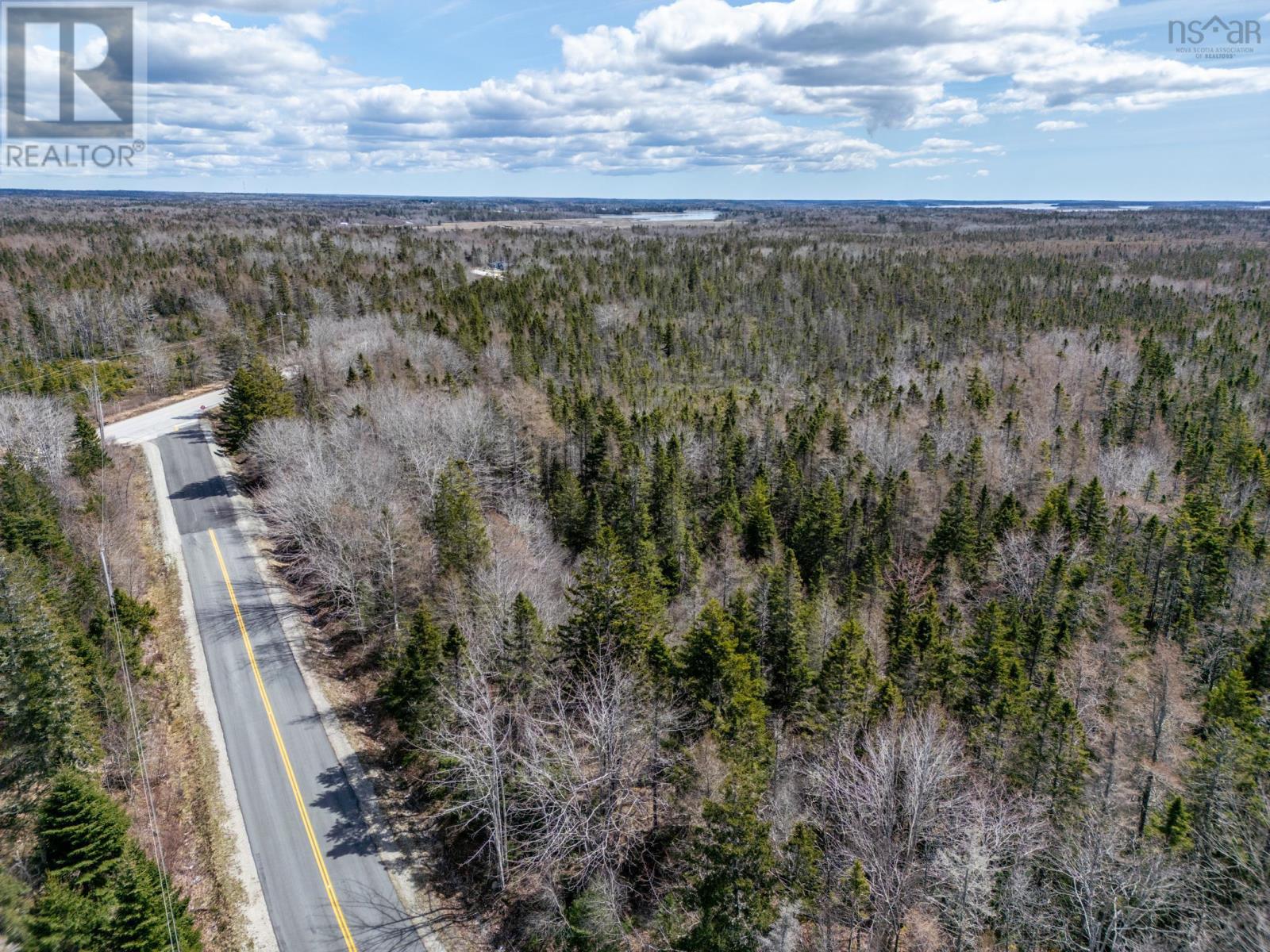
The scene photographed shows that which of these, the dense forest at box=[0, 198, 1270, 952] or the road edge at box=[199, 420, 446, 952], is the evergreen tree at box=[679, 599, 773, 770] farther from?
the road edge at box=[199, 420, 446, 952]

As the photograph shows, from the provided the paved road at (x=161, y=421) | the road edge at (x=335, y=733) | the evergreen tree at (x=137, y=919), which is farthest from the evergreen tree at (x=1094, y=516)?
the paved road at (x=161, y=421)

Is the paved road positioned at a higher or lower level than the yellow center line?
higher

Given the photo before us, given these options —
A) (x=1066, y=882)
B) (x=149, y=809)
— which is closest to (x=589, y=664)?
(x=149, y=809)

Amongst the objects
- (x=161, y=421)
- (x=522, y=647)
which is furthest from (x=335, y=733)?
(x=161, y=421)

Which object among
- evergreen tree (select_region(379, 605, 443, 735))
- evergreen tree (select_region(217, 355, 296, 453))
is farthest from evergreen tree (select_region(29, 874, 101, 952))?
evergreen tree (select_region(217, 355, 296, 453))

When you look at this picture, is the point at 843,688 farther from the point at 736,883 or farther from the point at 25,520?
the point at 25,520

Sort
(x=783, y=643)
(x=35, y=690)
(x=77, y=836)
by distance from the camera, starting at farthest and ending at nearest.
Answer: (x=783, y=643), (x=35, y=690), (x=77, y=836)

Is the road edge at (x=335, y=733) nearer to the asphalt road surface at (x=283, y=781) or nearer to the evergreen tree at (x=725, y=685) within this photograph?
the asphalt road surface at (x=283, y=781)
